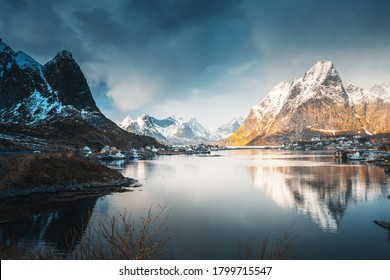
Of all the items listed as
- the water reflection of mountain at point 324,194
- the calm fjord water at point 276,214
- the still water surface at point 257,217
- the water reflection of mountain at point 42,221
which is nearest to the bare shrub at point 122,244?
the still water surface at point 257,217

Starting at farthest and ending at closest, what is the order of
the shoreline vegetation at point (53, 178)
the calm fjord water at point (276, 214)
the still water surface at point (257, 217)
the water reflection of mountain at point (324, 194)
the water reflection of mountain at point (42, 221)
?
the shoreline vegetation at point (53, 178)
the water reflection of mountain at point (324, 194)
the water reflection of mountain at point (42, 221)
the still water surface at point (257, 217)
the calm fjord water at point (276, 214)

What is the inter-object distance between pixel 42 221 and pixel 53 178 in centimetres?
2051

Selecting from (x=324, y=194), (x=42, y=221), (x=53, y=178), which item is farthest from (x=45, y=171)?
(x=324, y=194)

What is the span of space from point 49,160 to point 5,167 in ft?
26.1

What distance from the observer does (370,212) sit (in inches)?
1478

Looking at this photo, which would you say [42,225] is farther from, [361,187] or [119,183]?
[361,187]

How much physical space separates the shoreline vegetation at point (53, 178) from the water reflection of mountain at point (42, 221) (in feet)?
18.6

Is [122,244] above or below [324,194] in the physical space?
above

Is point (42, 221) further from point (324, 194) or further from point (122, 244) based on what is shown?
point (324, 194)

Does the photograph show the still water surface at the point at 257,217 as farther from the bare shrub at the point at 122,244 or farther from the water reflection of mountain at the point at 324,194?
the bare shrub at the point at 122,244

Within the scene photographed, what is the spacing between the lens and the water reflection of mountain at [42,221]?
91.2 ft

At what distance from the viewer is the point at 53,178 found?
52.7m

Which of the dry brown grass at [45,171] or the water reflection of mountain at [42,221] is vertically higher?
the dry brown grass at [45,171]
